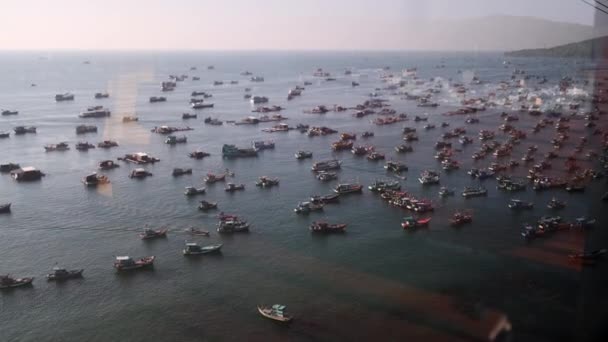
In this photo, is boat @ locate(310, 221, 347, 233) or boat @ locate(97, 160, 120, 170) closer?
boat @ locate(310, 221, 347, 233)

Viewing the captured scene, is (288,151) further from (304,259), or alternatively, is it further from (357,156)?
(304,259)

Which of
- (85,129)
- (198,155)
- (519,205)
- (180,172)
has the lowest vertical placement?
(519,205)

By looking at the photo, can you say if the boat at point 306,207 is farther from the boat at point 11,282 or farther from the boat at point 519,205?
the boat at point 11,282

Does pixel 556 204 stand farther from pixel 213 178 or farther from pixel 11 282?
pixel 11 282

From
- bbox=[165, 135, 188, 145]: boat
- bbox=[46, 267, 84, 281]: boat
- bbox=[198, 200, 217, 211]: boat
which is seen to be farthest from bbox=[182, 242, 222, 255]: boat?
bbox=[165, 135, 188, 145]: boat

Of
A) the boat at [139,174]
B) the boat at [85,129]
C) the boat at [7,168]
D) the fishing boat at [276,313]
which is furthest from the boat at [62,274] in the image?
the boat at [85,129]

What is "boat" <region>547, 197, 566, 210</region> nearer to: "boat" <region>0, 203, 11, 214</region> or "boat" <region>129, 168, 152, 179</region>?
"boat" <region>129, 168, 152, 179</region>

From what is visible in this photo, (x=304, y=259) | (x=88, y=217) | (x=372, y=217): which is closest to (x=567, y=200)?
(x=372, y=217)

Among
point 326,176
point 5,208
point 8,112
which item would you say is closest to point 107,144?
point 5,208
